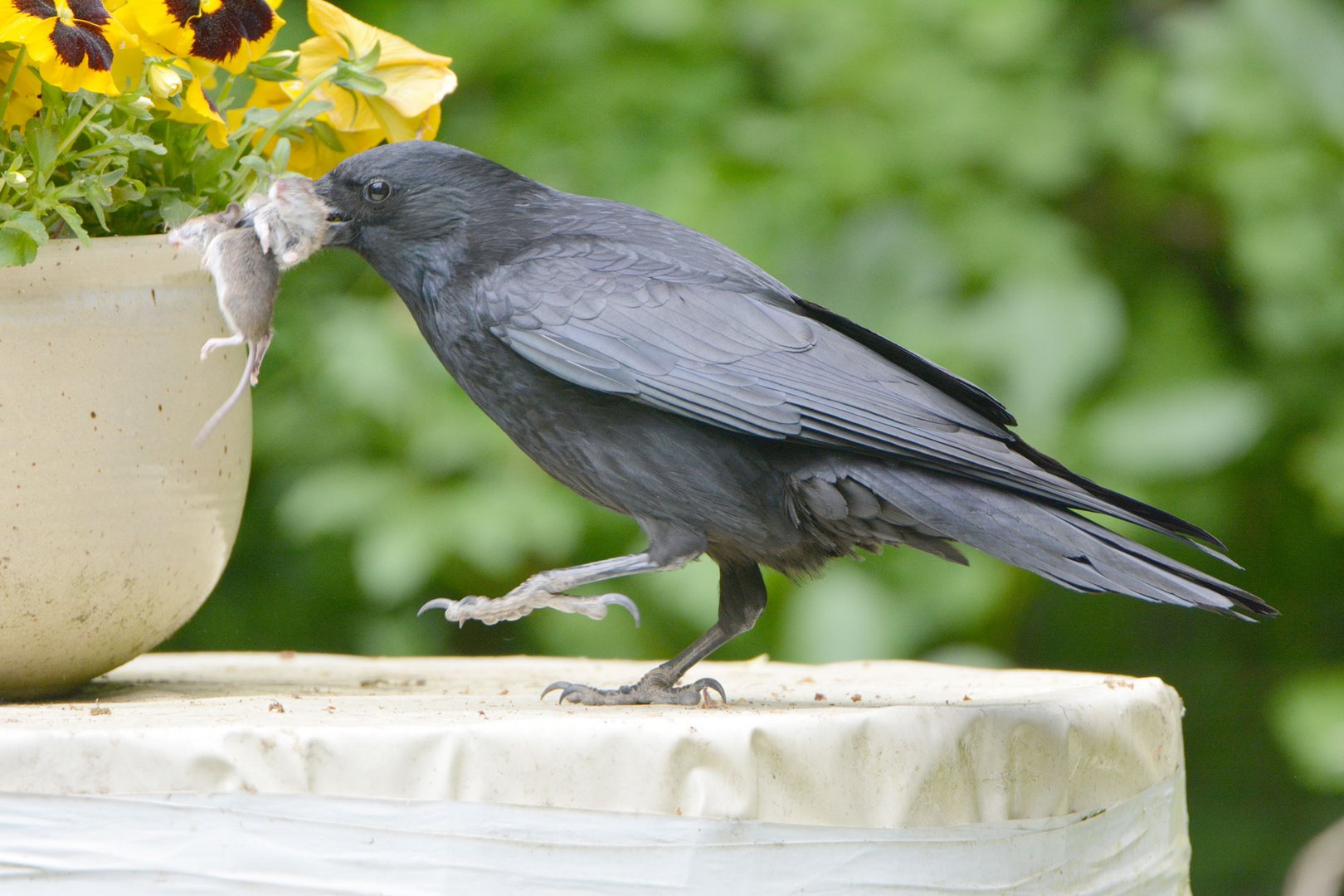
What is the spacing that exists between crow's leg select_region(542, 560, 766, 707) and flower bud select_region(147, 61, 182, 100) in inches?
33.0

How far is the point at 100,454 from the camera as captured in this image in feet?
5.41

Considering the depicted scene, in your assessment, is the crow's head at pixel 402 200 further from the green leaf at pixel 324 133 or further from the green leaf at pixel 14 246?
the green leaf at pixel 14 246

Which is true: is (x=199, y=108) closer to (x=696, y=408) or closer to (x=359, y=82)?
(x=359, y=82)

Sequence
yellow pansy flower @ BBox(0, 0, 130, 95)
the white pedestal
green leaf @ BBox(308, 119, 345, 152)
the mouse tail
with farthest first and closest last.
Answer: green leaf @ BBox(308, 119, 345, 152)
the mouse tail
yellow pansy flower @ BBox(0, 0, 130, 95)
the white pedestal

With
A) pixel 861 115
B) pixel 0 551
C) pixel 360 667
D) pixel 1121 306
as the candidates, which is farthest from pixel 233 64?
pixel 1121 306

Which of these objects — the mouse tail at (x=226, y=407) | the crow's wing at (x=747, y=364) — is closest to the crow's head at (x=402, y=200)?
the crow's wing at (x=747, y=364)

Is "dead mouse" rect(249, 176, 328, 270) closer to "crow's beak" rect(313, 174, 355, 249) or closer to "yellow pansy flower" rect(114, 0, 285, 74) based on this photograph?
"crow's beak" rect(313, 174, 355, 249)

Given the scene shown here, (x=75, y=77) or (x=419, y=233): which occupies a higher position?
(x=75, y=77)

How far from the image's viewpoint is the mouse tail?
1.74 metres

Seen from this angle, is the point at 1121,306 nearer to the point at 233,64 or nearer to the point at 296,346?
the point at 296,346

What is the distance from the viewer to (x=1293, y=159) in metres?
3.40

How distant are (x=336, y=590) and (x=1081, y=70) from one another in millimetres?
2327

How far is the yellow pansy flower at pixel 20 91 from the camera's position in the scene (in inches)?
64.6

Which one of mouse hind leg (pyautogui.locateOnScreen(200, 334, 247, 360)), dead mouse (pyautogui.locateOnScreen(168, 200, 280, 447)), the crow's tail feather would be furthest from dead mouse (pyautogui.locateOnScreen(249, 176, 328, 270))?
the crow's tail feather
